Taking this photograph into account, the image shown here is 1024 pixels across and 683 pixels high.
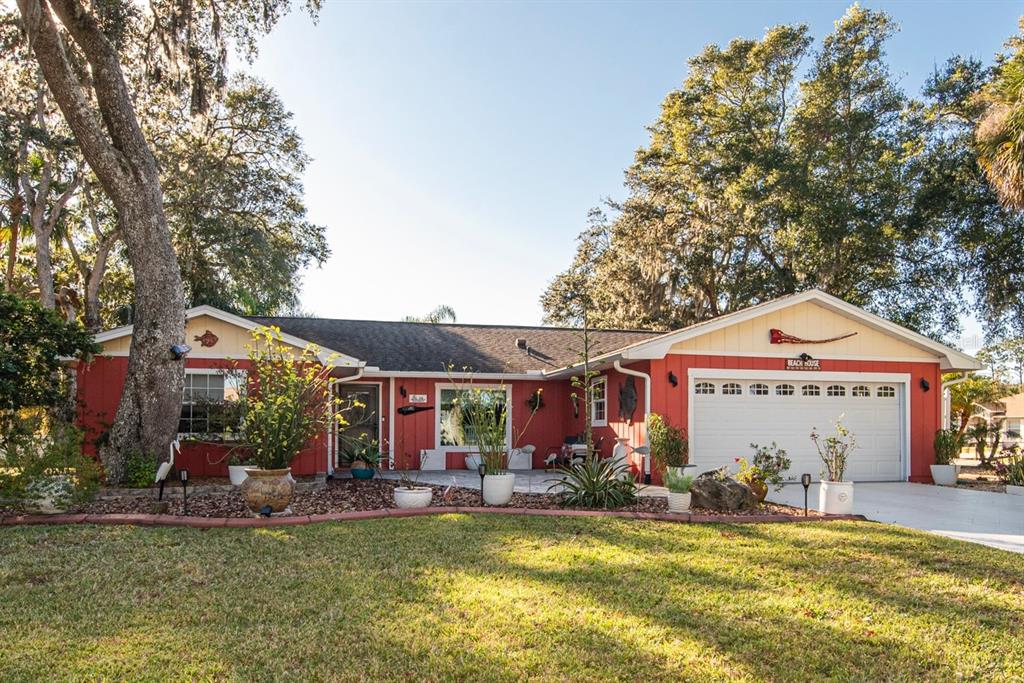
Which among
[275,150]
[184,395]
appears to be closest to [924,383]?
[184,395]

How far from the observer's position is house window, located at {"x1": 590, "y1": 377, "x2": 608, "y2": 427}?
1388cm

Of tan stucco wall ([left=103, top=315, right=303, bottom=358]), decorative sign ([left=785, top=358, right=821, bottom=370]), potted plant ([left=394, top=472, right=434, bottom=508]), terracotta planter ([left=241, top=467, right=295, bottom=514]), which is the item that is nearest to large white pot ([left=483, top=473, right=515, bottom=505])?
potted plant ([left=394, top=472, right=434, bottom=508])

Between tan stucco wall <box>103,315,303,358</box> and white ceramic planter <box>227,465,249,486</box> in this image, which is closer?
white ceramic planter <box>227,465,249,486</box>

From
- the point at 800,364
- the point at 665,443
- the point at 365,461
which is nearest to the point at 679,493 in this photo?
the point at 665,443

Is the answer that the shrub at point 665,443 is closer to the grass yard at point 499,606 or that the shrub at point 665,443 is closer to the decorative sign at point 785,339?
the decorative sign at point 785,339

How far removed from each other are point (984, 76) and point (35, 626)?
943 inches

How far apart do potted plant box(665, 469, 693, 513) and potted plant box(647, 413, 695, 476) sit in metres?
2.65

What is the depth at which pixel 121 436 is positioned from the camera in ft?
34.5

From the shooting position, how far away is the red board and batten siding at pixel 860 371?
39.1 ft

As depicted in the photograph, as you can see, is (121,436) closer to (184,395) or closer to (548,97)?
(184,395)

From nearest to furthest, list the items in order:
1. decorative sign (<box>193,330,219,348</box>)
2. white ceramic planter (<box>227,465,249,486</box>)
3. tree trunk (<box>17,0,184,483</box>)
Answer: tree trunk (<box>17,0,184,483</box>), white ceramic planter (<box>227,465,249,486</box>), decorative sign (<box>193,330,219,348</box>)

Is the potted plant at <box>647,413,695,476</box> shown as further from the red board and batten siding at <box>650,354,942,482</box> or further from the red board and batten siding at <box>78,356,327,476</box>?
the red board and batten siding at <box>78,356,327,476</box>

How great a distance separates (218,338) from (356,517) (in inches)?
230

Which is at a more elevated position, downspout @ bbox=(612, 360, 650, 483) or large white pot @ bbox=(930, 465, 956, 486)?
downspout @ bbox=(612, 360, 650, 483)
